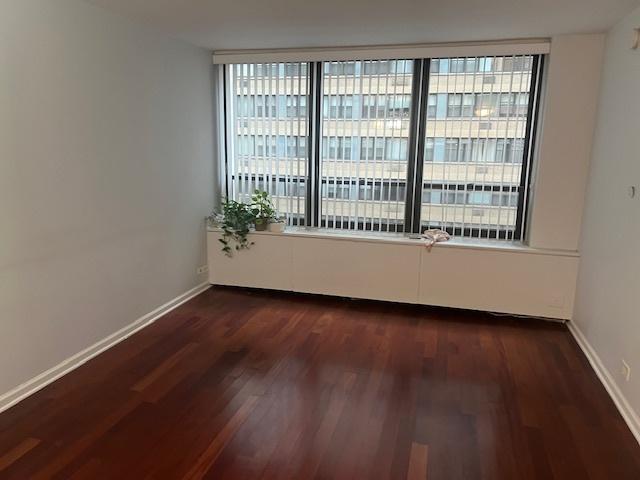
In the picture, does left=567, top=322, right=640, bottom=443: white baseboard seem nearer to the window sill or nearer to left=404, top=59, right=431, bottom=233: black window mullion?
the window sill

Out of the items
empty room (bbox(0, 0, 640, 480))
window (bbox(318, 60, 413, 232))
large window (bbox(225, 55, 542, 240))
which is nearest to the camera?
empty room (bbox(0, 0, 640, 480))

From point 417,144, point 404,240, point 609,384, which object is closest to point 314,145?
point 417,144

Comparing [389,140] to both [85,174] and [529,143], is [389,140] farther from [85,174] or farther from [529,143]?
[85,174]

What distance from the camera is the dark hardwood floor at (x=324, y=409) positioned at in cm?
221

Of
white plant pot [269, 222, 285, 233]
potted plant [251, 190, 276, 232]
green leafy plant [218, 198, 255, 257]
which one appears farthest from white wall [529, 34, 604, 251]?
green leafy plant [218, 198, 255, 257]

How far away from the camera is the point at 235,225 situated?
4.66 meters

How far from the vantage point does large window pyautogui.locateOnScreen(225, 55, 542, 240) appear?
13.7 ft

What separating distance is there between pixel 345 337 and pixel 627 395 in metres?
1.90

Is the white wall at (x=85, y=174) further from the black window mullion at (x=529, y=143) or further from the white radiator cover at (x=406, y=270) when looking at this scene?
the black window mullion at (x=529, y=143)

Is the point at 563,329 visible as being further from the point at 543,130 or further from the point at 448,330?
the point at 543,130

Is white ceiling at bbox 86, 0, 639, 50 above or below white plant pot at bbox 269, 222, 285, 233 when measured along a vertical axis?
above

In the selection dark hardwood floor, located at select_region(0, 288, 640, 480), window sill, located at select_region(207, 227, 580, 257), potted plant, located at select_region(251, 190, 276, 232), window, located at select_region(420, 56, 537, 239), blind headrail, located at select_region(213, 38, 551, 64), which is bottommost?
dark hardwood floor, located at select_region(0, 288, 640, 480)

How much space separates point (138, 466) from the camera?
7.15 ft

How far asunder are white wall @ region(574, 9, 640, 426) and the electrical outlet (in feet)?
0.09
